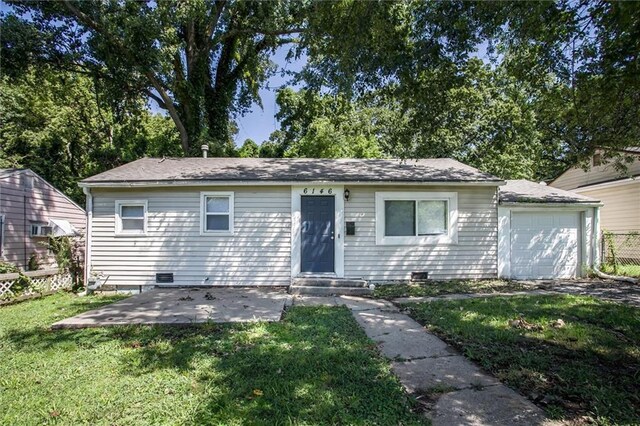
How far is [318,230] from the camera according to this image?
8.44 meters

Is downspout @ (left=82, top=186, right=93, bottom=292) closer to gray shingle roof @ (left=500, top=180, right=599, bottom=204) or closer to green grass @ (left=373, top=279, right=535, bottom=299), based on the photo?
green grass @ (left=373, top=279, right=535, bottom=299)

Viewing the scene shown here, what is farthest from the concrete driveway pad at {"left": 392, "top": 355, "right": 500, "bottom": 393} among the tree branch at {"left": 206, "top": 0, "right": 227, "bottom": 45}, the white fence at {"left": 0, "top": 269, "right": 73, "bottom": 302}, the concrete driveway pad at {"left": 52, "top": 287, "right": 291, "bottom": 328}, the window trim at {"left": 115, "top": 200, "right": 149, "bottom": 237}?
the tree branch at {"left": 206, "top": 0, "right": 227, "bottom": 45}

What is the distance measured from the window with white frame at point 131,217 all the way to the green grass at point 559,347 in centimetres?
691

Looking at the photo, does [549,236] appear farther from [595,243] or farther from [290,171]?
[290,171]

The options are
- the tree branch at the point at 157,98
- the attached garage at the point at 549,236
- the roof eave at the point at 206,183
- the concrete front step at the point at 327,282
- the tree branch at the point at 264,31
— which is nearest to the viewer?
the concrete front step at the point at 327,282

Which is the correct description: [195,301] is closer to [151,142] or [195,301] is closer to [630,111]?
[630,111]

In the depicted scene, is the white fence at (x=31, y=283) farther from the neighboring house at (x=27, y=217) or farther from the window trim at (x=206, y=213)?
the window trim at (x=206, y=213)

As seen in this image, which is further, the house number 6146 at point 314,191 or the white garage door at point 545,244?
the white garage door at point 545,244

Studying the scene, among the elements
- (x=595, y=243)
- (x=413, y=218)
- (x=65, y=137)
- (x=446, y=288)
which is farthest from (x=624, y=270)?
(x=65, y=137)

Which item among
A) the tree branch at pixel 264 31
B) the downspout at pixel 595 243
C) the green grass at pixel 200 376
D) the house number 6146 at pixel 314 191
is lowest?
the green grass at pixel 200 376

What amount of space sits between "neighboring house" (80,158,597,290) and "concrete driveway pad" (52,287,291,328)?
3.15ft

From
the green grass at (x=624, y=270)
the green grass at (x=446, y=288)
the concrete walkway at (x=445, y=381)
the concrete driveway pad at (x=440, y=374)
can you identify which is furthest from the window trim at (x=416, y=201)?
the green grass at (x=624, y=270)

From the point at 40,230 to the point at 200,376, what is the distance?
31.3 ft

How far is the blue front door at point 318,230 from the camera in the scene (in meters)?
8.41
